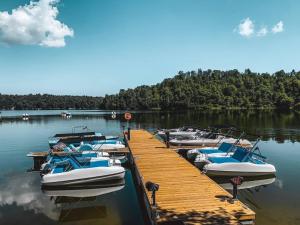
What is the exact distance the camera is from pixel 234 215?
30.9 ft

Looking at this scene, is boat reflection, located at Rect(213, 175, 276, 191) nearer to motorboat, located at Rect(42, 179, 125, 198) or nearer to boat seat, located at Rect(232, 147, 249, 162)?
boat seat, located at Rect(232, 147, 249, 162)

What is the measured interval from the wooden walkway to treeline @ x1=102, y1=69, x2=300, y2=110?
11045cm

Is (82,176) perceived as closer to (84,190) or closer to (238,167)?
(84,190)

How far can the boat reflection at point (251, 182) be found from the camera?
15852mm

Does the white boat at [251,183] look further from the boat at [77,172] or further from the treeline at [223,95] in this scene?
the treeline at [223,95]

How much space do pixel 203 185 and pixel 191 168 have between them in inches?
123

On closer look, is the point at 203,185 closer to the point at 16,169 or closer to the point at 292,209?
the point at 292,209

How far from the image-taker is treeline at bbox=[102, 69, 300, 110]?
126m

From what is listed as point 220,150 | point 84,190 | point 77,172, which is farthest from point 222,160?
point 77,172

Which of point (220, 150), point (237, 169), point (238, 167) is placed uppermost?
point (220, 150)

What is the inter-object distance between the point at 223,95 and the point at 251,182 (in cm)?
12648

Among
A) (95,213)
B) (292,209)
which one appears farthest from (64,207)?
(292,209)

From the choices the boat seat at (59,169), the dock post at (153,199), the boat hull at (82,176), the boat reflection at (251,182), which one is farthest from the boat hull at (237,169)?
the boat seat at (59,169)

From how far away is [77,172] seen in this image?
15586 millimetres
